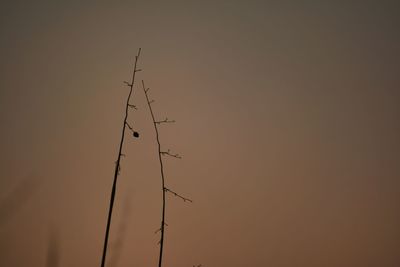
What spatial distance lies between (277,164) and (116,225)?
0.54 metres

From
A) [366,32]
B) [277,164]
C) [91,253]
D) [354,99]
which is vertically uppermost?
[366,32]

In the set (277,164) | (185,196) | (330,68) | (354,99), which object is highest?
(330,68)

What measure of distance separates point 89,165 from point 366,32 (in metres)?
1.04

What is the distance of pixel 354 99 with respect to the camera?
3.83 ft

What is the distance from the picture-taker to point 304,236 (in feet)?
3.52

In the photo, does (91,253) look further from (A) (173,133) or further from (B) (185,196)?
(A) (173,133)

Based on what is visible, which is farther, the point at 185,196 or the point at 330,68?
the point at 330,68

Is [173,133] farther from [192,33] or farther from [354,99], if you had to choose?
[354,99]

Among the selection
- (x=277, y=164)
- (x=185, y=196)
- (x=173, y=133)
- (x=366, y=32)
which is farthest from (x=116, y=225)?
(x=366, y=32)

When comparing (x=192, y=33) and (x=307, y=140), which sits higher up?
(x=192, y=33)

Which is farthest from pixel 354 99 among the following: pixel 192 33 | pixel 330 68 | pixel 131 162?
pixel 131 162

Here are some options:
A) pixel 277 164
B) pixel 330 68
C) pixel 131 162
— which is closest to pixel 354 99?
pixel 330 68

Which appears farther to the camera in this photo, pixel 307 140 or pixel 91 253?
pixel 307 140

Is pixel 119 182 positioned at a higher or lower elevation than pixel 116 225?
higher
